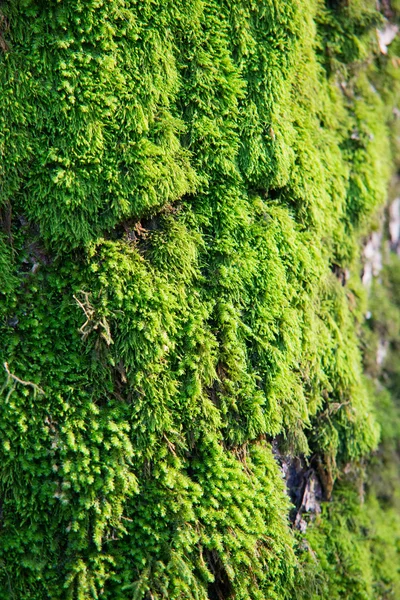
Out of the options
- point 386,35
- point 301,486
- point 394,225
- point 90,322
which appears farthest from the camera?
point 394,225

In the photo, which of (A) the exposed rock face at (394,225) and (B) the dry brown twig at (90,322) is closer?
(B) the dry brown twig at (90,322)

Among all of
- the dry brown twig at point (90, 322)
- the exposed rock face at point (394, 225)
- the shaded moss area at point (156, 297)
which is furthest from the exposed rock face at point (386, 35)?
the dry brown twig at point (90, 322)

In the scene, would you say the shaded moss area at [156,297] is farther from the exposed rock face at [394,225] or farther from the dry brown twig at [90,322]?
the exposed rock face at [394,225]

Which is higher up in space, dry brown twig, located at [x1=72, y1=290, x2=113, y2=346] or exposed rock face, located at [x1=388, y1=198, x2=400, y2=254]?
exposed rock face, located at [x1=388, y1=198, x2=400, y2=254]

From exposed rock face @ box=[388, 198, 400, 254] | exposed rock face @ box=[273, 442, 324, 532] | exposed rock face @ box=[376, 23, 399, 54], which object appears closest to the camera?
exposed rock face @ box=[273, 442, 324, 532]

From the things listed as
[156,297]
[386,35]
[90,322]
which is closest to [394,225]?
[386,35]

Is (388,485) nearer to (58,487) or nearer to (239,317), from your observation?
(239,317)

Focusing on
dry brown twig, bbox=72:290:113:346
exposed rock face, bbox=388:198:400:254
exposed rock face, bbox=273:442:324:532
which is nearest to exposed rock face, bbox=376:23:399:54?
exposed rock face, bbox=388:198:400:254

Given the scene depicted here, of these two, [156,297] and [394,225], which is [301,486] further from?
[394,225]

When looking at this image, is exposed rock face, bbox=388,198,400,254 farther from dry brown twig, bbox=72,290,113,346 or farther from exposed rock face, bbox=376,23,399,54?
dry brown twig, bbox=72,290,113,346

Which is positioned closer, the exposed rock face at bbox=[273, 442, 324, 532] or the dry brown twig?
the dry brown twig
